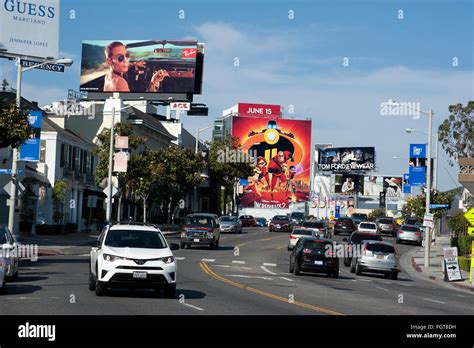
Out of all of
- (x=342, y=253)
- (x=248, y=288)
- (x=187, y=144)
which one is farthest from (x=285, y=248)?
(x=187, y=144)

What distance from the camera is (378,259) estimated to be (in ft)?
126

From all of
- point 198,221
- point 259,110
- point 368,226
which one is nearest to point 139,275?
point 198,221

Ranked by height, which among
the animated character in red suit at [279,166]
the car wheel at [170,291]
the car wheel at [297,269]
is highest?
the animated character in red suit at [279,166]

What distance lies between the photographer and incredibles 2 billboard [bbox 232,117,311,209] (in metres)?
174

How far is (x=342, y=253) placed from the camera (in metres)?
49.7

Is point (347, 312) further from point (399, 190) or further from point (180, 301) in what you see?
point (399, 190)

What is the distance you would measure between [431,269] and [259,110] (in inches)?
5324

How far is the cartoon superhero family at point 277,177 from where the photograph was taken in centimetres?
17312

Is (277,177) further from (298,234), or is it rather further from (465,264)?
(465,264)

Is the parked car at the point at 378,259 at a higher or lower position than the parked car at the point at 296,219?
lower

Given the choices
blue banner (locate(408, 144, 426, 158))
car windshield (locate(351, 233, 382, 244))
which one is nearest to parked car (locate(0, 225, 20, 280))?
car windshield (locate(351, 233, 382, 244))

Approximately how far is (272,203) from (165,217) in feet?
297

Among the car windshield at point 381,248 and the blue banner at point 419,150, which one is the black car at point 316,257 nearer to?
the car windshield at point 381,248

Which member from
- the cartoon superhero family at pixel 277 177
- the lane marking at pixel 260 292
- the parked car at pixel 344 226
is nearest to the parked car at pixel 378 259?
the lane marking at pixel 260 292
